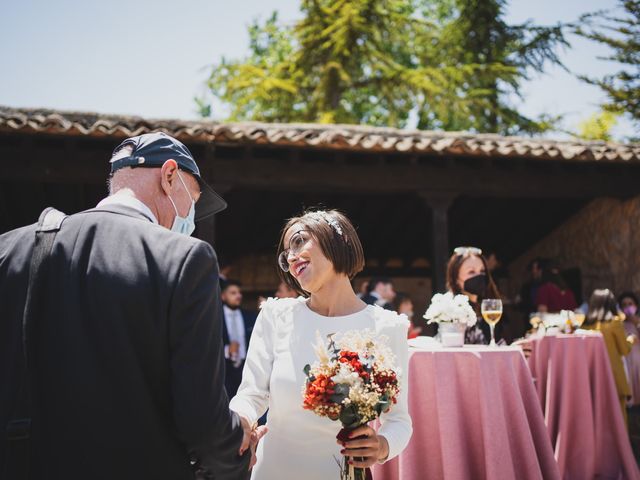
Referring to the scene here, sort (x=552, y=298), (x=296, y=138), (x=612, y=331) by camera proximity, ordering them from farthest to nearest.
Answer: (x=552, y=298) → (x=296, y=138) → (x=612, y=331)

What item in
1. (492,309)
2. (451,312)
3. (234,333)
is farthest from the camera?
(234,333)

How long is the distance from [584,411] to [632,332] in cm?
449

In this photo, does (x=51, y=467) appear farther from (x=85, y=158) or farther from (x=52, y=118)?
(x=85, y=158)

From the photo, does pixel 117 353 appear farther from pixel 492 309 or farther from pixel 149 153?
pixel 492 309

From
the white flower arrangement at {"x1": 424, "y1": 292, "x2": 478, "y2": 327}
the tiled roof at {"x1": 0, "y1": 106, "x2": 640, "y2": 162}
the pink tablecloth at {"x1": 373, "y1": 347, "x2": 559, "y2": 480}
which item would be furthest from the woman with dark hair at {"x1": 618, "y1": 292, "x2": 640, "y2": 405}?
the pink tablecloth at {"x1": 373, "y1": 347, "x2": 559, "y2": 480}

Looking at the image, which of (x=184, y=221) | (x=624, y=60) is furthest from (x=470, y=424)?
(x=624, y=60)

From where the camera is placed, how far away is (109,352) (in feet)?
4.60

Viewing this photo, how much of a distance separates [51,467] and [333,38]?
17.3m

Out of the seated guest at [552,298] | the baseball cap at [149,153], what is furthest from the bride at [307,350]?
the seated guest at [552,298]

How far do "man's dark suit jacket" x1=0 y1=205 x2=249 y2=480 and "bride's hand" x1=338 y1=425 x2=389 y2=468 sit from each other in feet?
1.75

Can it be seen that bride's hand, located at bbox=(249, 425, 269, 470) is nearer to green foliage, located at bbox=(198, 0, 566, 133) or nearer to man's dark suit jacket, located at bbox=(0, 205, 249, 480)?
man's dark suit jacket, located at bbox=(0, 205, 249, 480)

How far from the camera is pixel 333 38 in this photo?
17422mm

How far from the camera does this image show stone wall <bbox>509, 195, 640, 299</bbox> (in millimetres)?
9406

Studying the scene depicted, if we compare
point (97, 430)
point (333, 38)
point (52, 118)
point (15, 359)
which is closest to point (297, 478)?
point (97, 430)
